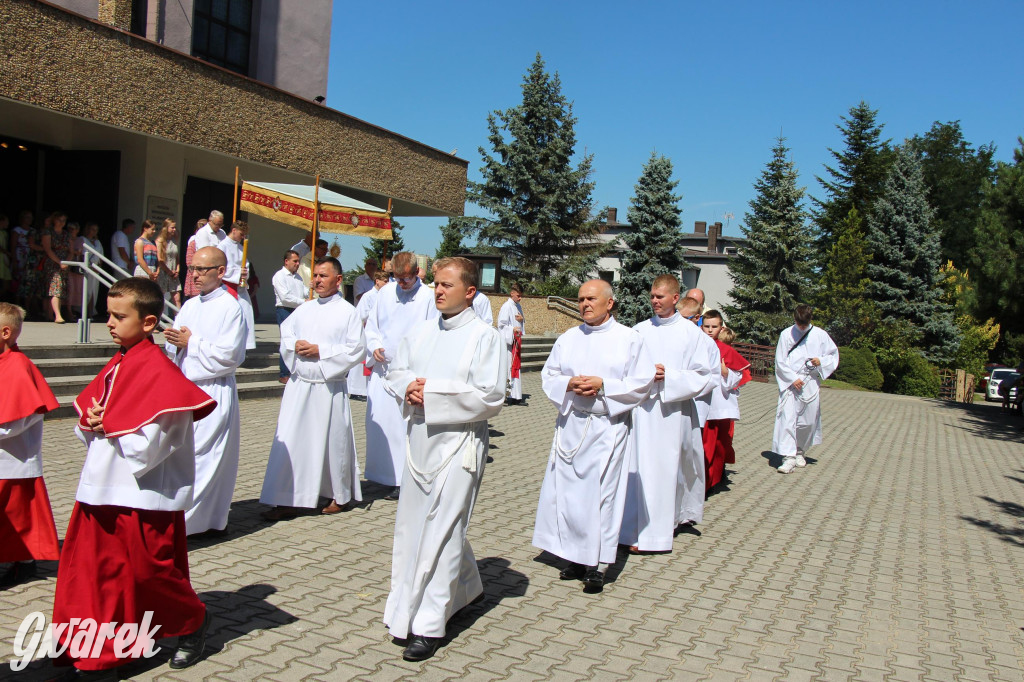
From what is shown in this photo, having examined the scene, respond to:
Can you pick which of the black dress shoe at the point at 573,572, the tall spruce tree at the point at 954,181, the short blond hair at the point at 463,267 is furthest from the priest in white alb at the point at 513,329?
the tall spruce tree at the point at 954,181

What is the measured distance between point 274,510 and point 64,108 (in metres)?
9.92

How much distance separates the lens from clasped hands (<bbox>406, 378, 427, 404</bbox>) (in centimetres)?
449

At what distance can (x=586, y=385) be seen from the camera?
566 centimetres

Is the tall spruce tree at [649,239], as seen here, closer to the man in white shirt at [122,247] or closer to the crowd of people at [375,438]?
the man in white shirt at [122,247]

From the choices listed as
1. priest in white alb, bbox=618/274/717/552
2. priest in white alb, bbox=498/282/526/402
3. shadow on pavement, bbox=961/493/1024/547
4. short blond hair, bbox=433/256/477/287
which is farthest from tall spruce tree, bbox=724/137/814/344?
short blond hair, bbox=433/256/477/287

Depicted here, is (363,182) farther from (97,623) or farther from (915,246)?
(915,246)

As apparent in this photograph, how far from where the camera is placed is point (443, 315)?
4746 mm

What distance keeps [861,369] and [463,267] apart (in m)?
27.2

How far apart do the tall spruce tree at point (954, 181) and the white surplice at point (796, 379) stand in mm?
42566

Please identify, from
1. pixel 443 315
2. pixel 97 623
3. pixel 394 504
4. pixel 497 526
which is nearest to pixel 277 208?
pixel 394 504

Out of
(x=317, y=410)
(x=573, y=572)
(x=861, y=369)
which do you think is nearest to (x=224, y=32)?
(x=317, y=410)

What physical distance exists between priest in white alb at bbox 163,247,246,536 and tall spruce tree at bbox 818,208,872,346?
31.4m

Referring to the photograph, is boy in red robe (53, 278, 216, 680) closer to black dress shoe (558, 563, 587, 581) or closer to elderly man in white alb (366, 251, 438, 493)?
black dress shoe (558, 563, 587, 581)

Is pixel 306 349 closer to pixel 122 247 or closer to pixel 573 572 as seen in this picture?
pixel 573 572
